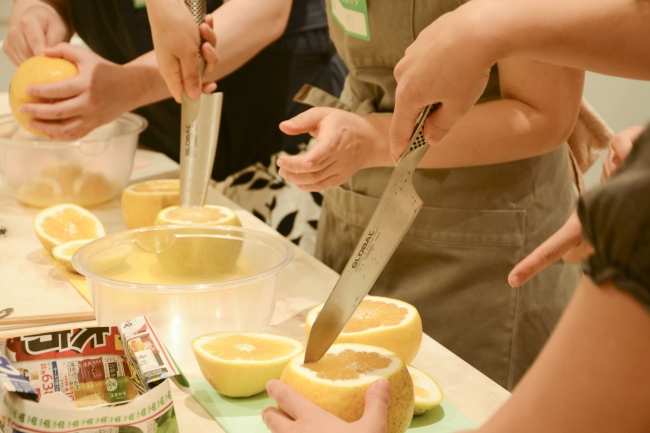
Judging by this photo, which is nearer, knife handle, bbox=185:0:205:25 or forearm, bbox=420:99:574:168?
forearm, bbox=420:99:574:168

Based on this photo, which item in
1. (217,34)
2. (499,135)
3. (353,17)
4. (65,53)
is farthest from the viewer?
(217,34)

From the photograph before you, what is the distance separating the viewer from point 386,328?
0.80 meters

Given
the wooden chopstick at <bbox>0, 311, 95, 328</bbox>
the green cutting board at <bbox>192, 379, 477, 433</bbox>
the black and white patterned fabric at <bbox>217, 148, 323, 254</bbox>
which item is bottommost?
the black and white patterned fabric at <bbox>217, 148, 323, 254</bbox>

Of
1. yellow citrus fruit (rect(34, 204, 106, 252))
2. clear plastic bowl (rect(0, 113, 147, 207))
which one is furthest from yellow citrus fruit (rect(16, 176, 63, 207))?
yellow citrus fruit (rect(34, 204, 106, 252))

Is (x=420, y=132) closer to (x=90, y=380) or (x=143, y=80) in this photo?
(x=90, y=380)

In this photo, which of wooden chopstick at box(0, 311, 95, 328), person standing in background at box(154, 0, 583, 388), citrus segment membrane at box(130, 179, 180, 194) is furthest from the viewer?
citrus segment membrane at box(130, 179, 180, 194)

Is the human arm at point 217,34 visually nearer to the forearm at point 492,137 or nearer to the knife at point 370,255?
the forearm at point 492,137

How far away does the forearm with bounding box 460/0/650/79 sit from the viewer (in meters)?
0.71

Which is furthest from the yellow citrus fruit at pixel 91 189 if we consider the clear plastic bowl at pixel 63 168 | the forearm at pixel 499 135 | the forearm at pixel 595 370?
the forearm at pixel 595 370

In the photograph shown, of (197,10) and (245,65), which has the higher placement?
(197,10)

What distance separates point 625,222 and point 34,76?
1246 mm

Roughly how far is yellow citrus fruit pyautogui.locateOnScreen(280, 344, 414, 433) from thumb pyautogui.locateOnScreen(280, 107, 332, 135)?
1.21 feet

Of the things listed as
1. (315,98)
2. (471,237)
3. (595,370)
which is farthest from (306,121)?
(595,370)

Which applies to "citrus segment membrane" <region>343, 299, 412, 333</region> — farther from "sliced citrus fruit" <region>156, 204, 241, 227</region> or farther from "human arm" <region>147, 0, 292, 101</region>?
"human arm" <region>147, 0, 292, 101</region>
